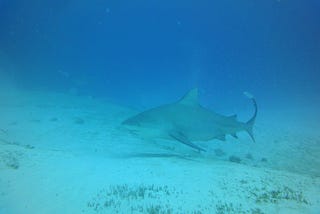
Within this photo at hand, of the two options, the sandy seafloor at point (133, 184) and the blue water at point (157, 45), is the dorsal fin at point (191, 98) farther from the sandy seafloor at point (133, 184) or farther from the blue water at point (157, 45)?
the blue water at point (157, 45)

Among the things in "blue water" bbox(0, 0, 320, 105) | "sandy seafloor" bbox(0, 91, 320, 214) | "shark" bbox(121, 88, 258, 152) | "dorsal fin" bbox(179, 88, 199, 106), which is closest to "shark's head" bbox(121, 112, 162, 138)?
"shark" bbox(121, 88, 258, 152)

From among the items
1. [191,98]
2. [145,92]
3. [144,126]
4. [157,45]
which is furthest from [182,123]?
[157,45]

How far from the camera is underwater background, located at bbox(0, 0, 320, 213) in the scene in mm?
6766

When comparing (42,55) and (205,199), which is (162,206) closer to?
(205,199)

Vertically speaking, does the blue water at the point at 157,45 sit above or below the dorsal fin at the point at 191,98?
above

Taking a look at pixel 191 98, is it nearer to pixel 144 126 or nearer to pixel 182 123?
pixel 182 123

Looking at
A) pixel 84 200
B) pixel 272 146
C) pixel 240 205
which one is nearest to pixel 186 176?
pixel 240 205

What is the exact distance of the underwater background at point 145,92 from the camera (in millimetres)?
6766

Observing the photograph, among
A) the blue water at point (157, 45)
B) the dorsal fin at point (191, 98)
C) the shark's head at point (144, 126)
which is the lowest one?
the shark's head at point (144, 126)

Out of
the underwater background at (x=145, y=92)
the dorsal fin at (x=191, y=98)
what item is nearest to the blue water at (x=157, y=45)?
the underwater background at (x=145, y=92)

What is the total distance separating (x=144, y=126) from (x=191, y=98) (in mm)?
2687

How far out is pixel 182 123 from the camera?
11.5 m

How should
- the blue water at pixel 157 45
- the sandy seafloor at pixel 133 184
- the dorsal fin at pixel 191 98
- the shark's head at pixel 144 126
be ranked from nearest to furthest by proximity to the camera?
1. the sandy seafloor at pixel 133 184
2. the shark's head at pixel 144 126
3. the dorsal fin at pixel 191 98
4. the blue water at pixel 157 45

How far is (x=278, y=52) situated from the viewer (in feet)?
231
